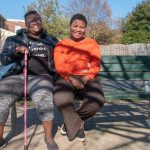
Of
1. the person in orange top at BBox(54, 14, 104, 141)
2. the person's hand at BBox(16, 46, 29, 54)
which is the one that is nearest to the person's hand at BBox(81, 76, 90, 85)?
the person in orange top at BBox(54, 14, 104, 141)

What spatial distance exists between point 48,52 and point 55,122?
4.29 ft

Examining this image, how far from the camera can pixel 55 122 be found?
641 centimetres

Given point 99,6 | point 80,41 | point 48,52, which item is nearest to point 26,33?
point 48,52

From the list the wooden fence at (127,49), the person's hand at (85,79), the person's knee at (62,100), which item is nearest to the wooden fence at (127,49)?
the wooden fence at (127,49)

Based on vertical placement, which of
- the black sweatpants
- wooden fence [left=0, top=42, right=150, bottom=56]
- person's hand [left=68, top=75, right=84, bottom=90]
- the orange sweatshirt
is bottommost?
the black sweatpants

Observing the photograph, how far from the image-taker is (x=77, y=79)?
16.9ft

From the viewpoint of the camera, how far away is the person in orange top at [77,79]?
4.86 metres

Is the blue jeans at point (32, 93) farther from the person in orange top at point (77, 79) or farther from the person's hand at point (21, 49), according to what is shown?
the person's hand at point (21, 49)

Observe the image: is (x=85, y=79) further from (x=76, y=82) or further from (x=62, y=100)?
(x=62, y=100)

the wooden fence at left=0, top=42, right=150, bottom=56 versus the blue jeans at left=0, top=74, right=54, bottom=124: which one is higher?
the wooden fence at left=0, top=42, right=150, bottom=56

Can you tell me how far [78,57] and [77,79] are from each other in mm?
353

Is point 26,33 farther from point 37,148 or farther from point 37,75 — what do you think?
point 37,148

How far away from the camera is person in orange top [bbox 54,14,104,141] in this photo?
15.9ft

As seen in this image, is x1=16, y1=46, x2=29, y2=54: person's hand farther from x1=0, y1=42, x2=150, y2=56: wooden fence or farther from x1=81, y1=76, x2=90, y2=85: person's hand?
x1=0, y1=42, x2=150, y2=56: wooden fence
